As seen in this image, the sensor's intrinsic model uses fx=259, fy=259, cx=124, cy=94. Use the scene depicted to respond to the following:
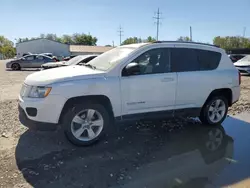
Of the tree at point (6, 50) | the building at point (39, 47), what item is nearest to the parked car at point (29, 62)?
the building at point (39, 47)

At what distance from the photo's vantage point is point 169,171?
156 inches

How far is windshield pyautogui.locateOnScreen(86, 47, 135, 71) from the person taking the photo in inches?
198

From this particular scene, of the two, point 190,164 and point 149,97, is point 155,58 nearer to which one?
point 149,97

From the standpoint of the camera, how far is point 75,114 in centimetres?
456

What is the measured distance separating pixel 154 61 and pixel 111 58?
89 centimetres

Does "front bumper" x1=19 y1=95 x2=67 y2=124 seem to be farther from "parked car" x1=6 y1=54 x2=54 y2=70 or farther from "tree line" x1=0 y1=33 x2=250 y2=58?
"tree line" x1=0 y1=33 x2=250 y2=58

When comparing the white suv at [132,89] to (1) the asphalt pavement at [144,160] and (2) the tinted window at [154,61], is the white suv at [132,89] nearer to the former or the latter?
(2) the tinted window at [154,61]

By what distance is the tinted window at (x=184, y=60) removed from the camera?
5.45 meters

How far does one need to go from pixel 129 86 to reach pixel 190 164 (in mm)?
1740

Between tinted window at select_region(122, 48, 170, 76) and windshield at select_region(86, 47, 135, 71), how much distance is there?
297mm

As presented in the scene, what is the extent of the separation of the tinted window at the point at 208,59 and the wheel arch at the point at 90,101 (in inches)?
93.1

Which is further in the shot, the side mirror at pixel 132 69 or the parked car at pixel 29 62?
the parked car at pixel 29 62

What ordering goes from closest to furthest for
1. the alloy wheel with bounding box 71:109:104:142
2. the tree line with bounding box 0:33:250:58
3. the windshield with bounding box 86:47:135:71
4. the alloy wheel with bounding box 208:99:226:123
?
→ the alloy wheel with bounding box 71:109:104:142
the windshield with bounding box 86:47:135:71
the alloy wheel with bounding box 208:99:226:123
the tree line with bounding box 0:33:250:58

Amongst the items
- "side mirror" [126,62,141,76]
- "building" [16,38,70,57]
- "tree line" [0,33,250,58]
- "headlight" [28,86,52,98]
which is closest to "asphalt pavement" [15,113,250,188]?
"headlight" [28,86,52,98]
